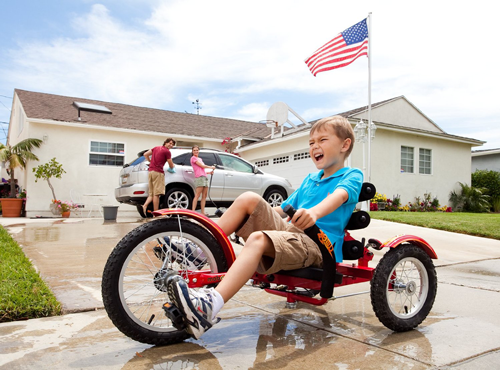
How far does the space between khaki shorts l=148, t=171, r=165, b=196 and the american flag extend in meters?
6.58

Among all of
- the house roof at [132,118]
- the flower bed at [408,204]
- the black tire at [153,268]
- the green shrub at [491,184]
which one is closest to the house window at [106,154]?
the house roof at [132,118]

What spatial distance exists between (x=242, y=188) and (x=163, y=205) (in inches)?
78.5

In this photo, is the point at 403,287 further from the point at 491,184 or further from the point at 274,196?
the point at 491,184

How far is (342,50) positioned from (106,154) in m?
8.84

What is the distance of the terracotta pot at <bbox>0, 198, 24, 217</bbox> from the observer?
41.9 ft

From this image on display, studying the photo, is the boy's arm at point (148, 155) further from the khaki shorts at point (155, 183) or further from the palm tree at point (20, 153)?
the palm tree at point (20, 153)

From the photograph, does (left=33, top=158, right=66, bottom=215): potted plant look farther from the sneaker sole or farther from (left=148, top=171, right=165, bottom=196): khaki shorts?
the sneaker sole

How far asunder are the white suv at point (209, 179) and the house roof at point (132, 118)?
5.85 meters

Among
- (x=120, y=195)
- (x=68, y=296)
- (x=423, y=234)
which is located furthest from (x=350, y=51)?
(x=68, y=296)

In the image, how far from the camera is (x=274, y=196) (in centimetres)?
1055

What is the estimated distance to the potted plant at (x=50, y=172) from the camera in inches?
504

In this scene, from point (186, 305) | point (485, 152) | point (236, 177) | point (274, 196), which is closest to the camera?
point (186, 305)

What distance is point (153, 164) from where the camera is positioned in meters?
8.22

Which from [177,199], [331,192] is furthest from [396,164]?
[331,192]
